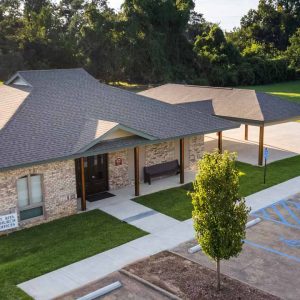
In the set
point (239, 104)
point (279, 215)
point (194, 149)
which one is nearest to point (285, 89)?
point (239, 104)

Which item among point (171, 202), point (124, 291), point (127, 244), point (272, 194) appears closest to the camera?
point (124, 291)

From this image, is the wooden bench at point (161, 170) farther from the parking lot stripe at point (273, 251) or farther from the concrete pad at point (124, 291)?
the concrete pad at point (124, 291)

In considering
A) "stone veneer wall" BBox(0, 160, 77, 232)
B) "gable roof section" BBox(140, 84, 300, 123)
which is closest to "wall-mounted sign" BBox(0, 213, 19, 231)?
"stone veneer wall" BBox(0, 160, 77, 232)

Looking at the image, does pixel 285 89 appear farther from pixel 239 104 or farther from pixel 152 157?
pixel 152 157

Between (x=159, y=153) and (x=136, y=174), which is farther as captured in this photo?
(x=159, y=153)

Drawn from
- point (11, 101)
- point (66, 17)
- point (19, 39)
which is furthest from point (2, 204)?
point (66, 17)

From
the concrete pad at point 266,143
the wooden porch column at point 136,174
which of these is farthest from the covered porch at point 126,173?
the concrete pad at point 266,143

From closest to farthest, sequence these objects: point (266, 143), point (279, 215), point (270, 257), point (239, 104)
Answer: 1. point (270, 257)
2. point (279, 215)
3. point (239, 104)
4. point (266, 143)

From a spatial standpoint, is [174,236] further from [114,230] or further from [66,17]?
[66,17]
